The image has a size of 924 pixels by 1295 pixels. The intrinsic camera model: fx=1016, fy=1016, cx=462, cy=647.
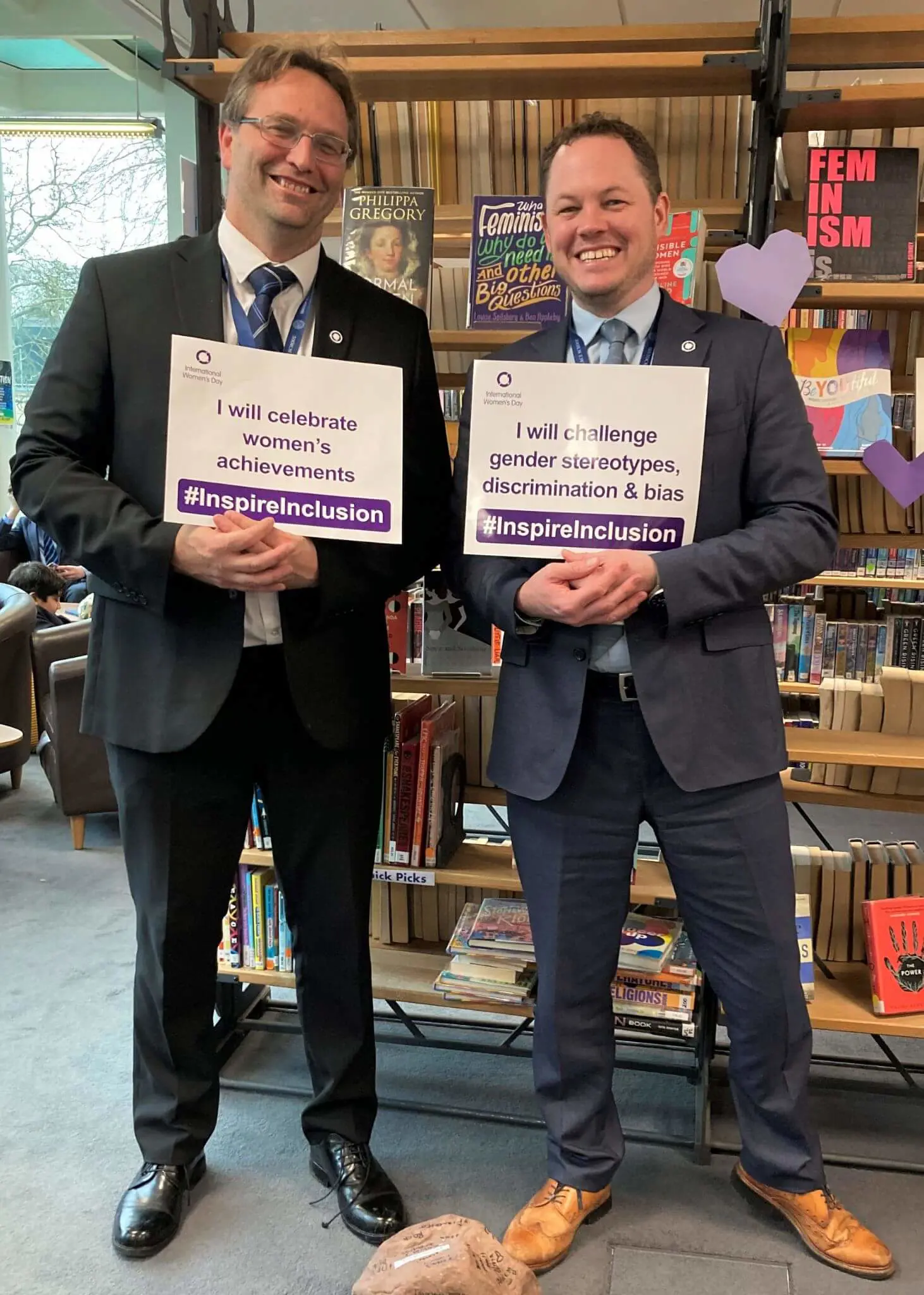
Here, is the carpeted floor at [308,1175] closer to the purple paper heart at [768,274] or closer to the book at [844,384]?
the book at [844,384]


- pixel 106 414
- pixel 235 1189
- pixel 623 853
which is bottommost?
pixel 235 1189

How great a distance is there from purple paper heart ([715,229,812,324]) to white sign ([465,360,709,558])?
0.44 metres

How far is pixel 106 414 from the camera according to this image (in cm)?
170

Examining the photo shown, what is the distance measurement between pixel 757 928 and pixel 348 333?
4.06 feet

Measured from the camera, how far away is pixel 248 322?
1.72m

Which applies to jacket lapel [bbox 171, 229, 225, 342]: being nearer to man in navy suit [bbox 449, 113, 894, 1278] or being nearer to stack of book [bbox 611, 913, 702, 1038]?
man in navy suit [bbox 449, 113, 894, 1278]

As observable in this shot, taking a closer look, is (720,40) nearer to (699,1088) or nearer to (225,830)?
(225,830)

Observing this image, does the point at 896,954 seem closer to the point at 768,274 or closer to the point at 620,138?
the point at 768,274

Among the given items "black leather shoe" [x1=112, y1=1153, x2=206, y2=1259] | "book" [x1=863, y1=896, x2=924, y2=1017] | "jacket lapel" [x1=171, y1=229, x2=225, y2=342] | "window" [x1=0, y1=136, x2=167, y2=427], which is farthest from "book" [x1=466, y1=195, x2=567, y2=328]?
"window" [x1=0, y1=136, x2=167, y2=427]

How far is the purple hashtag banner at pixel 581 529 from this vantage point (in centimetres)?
165

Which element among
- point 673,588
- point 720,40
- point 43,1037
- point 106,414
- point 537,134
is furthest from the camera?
point 43,1037

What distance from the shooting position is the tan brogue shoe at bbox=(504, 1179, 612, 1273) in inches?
71.4

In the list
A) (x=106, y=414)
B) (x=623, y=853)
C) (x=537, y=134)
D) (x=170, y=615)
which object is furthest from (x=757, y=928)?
(x=537, y=134)

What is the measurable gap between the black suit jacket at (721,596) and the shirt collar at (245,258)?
355 mm
